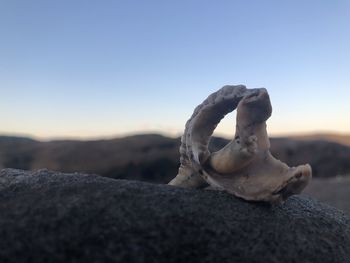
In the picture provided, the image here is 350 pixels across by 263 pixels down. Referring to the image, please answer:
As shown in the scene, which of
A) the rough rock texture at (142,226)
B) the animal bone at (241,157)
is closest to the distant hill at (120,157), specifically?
the animal bone at (241,157)

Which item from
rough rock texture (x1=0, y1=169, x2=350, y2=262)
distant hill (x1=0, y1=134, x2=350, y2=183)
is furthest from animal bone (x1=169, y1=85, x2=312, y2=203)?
distant hill (x1=0, y1=134, x2=350, y2=183)

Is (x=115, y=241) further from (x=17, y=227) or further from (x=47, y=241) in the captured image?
(x=17, y=227)

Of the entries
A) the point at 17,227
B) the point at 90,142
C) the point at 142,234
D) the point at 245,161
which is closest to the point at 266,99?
the point at 245,161

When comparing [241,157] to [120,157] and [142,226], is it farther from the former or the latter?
[120,157]

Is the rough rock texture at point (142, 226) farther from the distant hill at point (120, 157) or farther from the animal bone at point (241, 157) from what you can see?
the distant hill at point (120, 157)

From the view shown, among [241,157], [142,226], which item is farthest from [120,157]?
[142,226]
